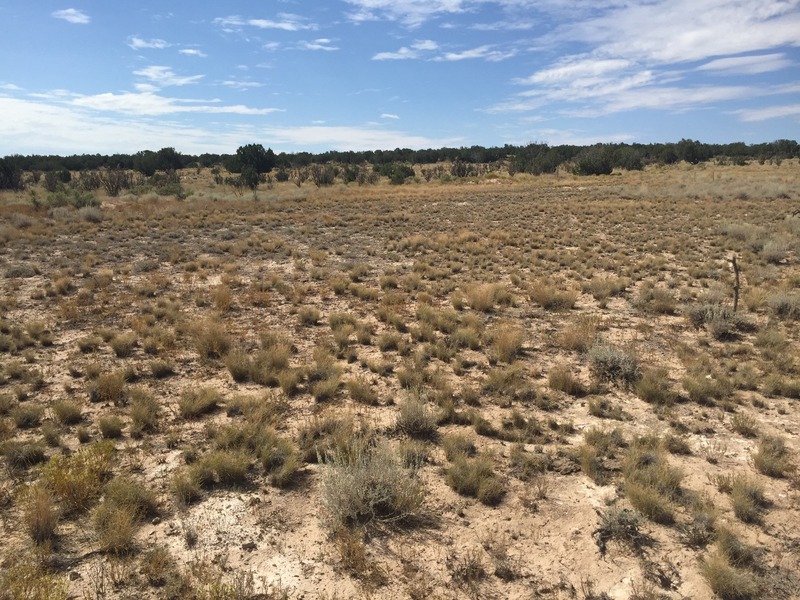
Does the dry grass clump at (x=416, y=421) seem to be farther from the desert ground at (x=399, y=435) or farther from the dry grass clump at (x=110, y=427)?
the dry grass clump at (x=110, y=427)

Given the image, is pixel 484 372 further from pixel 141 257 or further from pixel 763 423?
pixel 141 257

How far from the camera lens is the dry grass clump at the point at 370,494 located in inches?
179

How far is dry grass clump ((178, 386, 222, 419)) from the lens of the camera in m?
6.48

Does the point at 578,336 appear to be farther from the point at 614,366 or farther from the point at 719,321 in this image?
the point at 719,321

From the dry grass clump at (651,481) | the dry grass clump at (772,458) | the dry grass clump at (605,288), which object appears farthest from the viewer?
the dry grass clump at (605,288)

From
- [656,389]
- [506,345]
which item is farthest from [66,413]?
[656,389]

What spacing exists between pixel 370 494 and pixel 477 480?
3.81 feet

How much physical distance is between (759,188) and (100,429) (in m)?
40.9

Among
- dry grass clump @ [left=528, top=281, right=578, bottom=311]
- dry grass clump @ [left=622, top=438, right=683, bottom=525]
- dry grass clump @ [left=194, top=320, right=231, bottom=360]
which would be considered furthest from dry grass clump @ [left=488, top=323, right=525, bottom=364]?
dry grass clump @ [left=194, top=320, right=231, bottom=360]

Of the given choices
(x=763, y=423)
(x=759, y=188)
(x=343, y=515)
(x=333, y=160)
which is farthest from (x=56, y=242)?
(x=333, y=160)

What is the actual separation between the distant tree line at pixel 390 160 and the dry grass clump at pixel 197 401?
137 ft

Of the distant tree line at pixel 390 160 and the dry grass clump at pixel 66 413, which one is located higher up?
the distant tree line at pixel 390 160

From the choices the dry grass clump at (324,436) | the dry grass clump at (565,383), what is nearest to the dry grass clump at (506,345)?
the dry grass clump at (565,383)

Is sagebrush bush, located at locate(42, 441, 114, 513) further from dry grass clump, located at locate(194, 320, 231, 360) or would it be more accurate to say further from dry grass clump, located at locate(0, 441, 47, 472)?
dry grass clump, located at locate(194, 320, 231, 360)
